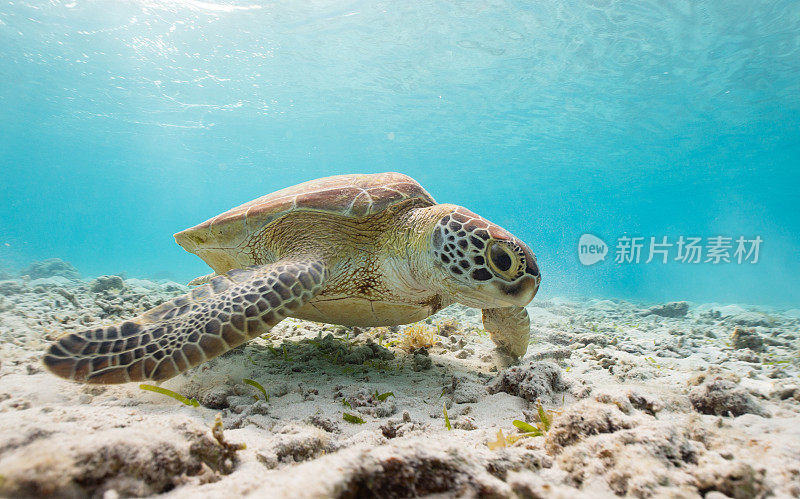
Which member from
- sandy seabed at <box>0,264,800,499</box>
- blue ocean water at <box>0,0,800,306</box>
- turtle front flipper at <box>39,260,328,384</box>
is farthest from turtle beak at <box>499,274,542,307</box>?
blue ocean water at <box>0,0,800,306</box>

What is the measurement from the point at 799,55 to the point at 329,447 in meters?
28.0

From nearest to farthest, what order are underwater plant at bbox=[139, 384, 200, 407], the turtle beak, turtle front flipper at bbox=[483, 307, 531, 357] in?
1. underwater plant at bbox=[139, 384, 200, 407]
2. the turtle beak
3. turtle front flipper at bbox=[483, 307, 531, 357]

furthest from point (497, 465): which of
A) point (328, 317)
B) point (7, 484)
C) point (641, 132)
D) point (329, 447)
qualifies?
point (641, 132)

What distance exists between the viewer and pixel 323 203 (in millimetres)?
3037

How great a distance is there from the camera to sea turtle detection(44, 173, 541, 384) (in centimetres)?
188

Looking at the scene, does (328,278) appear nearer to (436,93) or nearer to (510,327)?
(510,327)

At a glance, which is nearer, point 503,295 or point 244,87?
point 503,295

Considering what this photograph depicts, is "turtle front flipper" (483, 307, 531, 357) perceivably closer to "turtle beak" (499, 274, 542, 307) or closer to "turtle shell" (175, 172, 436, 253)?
"turtle beak" (499, 274, 542, 307)

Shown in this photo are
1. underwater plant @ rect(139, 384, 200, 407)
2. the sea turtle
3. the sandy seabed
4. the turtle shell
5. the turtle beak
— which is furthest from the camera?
the turtle shell

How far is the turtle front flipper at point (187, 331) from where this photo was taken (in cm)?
177

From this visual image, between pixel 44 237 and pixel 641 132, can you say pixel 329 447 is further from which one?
pixel 44 237

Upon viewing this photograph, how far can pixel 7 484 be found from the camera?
2.18ft

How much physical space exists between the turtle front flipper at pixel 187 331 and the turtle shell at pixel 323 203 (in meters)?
0.67

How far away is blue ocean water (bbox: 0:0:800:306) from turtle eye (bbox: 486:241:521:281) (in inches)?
702
